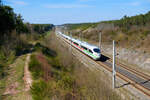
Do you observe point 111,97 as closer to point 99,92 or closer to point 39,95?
point 99,92

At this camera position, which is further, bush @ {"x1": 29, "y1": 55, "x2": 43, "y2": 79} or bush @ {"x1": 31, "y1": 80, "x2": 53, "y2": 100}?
bush @ {"x1": 29, "y1": 55, "x2": 43, "y2": 79}

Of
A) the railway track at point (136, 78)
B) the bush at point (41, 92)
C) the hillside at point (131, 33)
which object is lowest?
the railway track at point (136, 78)

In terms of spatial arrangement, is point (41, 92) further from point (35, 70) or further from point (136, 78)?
point (136, 78)

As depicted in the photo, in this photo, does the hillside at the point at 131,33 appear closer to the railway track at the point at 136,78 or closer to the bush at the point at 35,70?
the railway track at the point at 136,78

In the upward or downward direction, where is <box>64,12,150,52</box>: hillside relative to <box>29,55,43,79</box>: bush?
upward

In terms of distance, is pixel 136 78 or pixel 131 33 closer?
pixel 136 78

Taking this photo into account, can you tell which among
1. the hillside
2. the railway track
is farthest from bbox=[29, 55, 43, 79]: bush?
the hillside

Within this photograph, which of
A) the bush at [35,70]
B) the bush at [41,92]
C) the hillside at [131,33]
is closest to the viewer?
the bush at [41,92]

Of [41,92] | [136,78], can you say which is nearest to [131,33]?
[136,78]

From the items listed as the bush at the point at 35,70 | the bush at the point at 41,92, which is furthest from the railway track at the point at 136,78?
the bush at the point at 35,70

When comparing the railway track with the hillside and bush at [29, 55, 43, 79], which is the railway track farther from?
bush at [29, 55, 43, 79]

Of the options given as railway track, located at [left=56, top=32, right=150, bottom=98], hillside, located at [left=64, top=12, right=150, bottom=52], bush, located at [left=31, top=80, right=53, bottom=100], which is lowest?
railway track, located at [left=56, top=32, right=150, bottom=98]

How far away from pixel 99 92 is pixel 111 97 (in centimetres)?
85

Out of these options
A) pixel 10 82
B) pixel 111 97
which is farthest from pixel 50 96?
pixel 10 82
